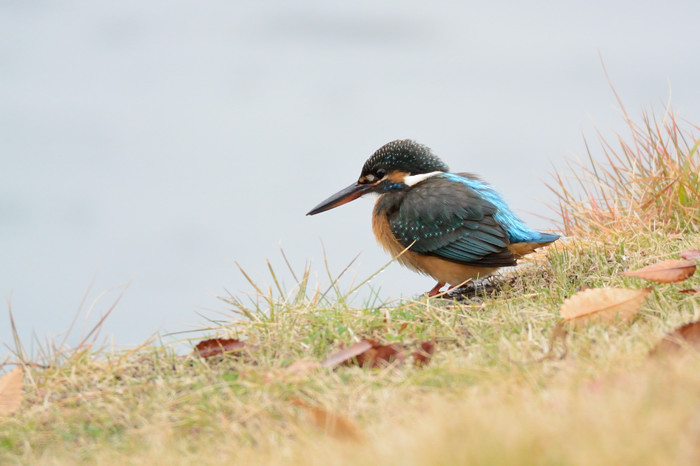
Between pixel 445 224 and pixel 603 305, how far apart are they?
1.41 m

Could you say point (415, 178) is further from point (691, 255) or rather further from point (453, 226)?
point (691, 255)

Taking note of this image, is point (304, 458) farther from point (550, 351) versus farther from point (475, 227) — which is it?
point (475, 227)

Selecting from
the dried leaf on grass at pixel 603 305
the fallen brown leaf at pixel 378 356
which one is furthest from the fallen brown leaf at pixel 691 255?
the fallen brown leaf at pixel 378 356

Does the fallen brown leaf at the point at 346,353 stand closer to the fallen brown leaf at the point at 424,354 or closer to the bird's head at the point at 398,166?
the fallen brown leaf at the point at 424,354

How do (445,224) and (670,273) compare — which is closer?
(670,273)

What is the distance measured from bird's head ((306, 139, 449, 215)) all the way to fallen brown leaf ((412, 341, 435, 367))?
77.6 inches

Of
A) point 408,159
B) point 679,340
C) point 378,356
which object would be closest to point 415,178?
point 408,159

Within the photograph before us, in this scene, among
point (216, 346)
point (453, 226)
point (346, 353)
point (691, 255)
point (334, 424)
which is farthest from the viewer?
point (453, 226)

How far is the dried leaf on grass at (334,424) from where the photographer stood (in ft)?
6.38

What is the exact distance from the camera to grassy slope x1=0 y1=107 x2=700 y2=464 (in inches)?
61.7

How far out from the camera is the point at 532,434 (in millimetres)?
1554

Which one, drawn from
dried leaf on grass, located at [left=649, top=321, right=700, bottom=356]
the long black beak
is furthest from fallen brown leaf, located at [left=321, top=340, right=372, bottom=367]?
the long black beak

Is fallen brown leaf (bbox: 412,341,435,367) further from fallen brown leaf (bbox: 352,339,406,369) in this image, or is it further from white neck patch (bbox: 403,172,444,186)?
white neck patch (bbox: 403,172,444,186)

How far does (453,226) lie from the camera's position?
13.4 ft
